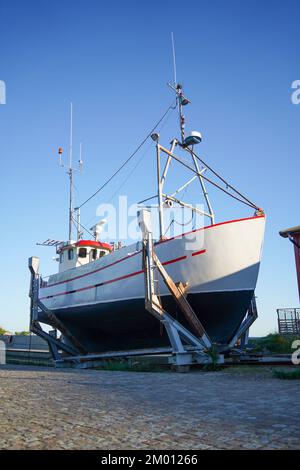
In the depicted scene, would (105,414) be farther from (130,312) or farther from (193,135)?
(193,135)

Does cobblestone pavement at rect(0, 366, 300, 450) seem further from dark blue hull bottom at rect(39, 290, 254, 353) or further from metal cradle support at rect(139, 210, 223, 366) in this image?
dark blue hull bottom at rect(39, 290, 254, 353)

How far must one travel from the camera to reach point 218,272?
13305mm

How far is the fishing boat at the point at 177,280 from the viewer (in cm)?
1340

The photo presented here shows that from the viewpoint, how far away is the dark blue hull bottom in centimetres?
1355

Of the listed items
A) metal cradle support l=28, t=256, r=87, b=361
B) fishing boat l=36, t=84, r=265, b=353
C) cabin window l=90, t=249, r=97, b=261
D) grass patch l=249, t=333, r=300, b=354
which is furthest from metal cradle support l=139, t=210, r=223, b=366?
cabin window l=90, t=249, r=97, b=261

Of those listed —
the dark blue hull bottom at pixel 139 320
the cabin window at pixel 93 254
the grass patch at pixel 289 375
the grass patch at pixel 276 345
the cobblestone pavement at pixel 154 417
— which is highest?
the cabin window at pixel 93 254

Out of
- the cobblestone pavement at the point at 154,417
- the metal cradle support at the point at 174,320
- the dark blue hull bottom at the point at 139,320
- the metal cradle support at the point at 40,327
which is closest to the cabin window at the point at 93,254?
the dark blue hull bottom at the point at 139,320

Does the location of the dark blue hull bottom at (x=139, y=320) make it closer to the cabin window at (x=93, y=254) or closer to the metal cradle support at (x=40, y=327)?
the metal cradle support at (x=40, y=327)

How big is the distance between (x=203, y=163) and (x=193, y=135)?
1.31 meters

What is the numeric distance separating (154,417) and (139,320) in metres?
11.0

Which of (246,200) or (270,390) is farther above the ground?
(246,200)

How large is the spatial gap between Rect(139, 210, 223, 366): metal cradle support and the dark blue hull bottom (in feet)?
2.67

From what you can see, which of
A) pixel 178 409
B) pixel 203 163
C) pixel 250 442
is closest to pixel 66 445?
pixel 250 442
